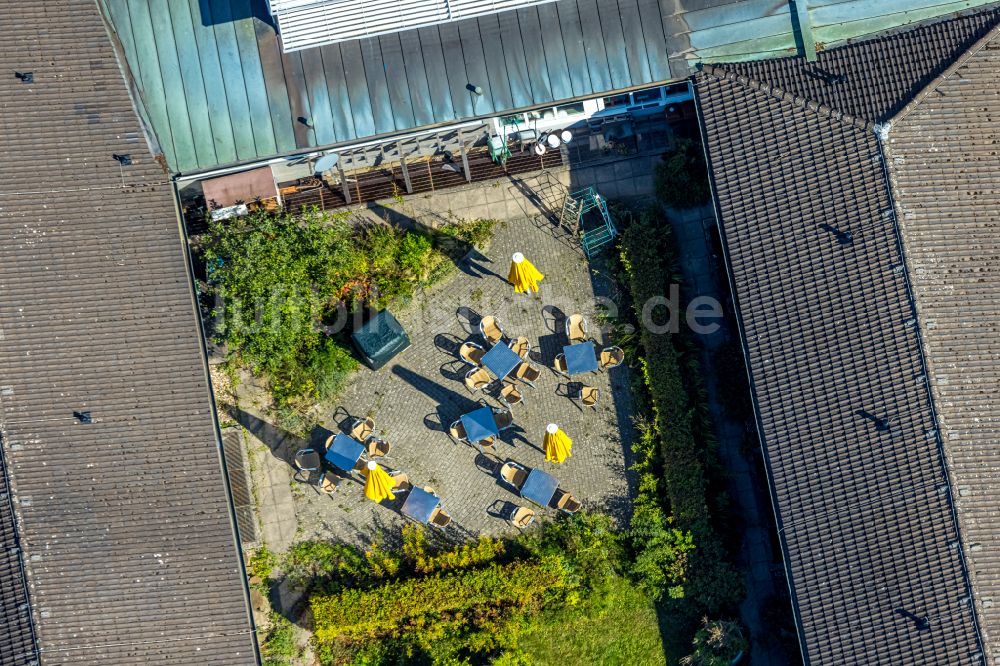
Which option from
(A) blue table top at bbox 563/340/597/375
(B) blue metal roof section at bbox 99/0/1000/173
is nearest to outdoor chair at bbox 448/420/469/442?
(A) blue table top at bbox 563/340/597/375

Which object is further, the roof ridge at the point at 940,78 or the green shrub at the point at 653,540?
the green shrub at the point at 653,540

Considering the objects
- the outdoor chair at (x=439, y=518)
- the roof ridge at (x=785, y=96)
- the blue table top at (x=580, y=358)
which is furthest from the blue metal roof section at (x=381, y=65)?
the outdoor chair at (x=439, y=518)

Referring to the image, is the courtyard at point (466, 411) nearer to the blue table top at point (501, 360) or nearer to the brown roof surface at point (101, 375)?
the blue table top at point (501, 360)

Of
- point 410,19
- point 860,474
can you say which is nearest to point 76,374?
point 410,19

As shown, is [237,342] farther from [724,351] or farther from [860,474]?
[860,474]

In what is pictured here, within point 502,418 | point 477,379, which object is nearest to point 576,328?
point 477,379

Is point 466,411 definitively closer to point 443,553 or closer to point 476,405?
point 476,405

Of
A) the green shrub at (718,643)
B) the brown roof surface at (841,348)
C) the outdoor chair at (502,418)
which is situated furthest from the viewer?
the outdoor chair at (502,418)
